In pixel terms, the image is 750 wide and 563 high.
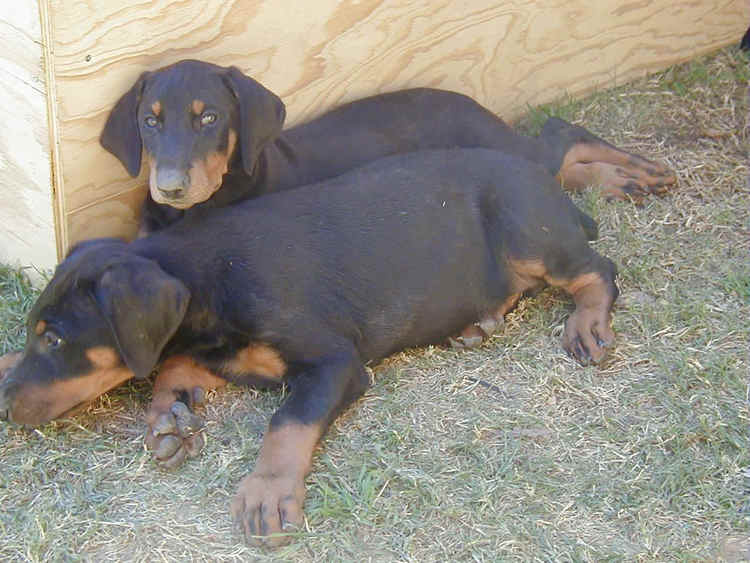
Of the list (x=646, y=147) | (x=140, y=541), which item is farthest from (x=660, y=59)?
(x=140, y=541)

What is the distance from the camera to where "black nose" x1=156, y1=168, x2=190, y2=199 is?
4406 mm

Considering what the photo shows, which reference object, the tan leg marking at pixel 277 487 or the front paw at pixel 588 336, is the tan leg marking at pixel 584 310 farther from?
the tan leg marking at pixel 277 487

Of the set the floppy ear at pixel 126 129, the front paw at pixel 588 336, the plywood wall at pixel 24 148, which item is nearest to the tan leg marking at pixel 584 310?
the front paw at pixel 588 336

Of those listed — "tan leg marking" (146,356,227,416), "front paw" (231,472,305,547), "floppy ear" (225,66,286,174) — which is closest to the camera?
"front paw" (231,472,305,547)

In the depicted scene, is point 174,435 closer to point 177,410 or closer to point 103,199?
point 177,410

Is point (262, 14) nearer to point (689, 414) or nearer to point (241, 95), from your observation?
point (241, 95)

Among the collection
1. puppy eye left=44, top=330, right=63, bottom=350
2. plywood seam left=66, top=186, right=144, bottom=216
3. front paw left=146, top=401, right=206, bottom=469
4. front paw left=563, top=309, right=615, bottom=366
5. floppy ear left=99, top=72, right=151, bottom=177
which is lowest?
front paw left=146, top=401, right=206, bottom=469

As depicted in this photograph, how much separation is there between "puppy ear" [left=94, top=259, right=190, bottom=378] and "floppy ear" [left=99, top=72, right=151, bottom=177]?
2.83 feet

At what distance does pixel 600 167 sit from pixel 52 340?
3.31m

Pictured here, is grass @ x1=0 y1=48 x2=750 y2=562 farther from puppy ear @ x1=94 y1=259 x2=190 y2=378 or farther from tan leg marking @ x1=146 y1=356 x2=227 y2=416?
puppy ear @ x1=94 y1=259 x2=190 y2=378

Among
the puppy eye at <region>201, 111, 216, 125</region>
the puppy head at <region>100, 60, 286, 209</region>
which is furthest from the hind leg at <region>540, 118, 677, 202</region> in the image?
the puppy eye at <region>201, 111, 216, 125</region>

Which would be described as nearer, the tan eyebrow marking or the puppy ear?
the puppy ear

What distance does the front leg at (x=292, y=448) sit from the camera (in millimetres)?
3713

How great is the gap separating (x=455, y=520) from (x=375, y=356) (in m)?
0.95
